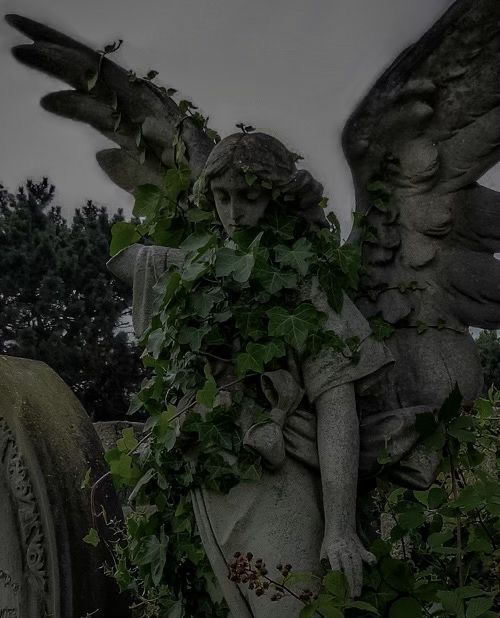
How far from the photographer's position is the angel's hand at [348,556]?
2.20m

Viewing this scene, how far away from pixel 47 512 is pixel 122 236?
3.56 ft

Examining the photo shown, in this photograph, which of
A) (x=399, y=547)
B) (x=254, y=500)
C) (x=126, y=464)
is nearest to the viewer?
(x=254, y=500)

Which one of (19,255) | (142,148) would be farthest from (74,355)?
(142,148)

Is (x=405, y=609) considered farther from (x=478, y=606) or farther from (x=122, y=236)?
(x=122, y=236)

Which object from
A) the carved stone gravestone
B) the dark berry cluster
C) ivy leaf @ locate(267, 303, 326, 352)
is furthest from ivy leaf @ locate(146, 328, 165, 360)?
the carved stone gravestone

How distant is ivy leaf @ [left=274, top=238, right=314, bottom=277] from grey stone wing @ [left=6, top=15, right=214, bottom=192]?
0.74 m

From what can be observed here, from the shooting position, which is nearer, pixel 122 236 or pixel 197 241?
pixel 197 241

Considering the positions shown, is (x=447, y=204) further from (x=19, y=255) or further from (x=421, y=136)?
(x=19, y=255)

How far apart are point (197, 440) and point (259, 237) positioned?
593 mm

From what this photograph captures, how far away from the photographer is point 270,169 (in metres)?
2.47

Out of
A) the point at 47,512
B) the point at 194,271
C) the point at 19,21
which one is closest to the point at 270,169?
the point at 194,271

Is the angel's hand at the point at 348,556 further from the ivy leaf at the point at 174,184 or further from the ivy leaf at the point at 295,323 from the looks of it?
the ivy leaf at the point at 174,184

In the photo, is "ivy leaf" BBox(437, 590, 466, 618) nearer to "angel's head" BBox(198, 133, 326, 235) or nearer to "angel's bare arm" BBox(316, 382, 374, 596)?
"angel's bare arm" BBox(316, 382, 374, 596)

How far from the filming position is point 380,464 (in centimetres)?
247
